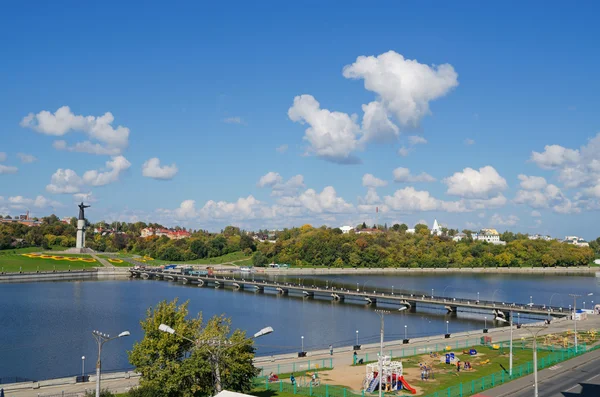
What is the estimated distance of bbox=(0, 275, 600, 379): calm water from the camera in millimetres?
66250

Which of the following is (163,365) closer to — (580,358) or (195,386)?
(195,386)

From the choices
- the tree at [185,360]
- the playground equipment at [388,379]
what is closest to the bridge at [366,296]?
the playground equipment at [388,379]

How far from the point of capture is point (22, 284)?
147 m

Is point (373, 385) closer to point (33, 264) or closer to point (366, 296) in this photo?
point (366, 296)

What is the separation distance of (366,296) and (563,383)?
76.8 m

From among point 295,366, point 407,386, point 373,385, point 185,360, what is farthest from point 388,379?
point 185,360

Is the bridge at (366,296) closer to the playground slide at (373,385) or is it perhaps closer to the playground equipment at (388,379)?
the playground equipment at (388,379)

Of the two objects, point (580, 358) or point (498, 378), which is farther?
point (580, 358)

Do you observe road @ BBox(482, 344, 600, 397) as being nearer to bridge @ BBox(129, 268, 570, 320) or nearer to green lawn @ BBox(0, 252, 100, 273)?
bridge @ BBox(129, 268, 570, 320)

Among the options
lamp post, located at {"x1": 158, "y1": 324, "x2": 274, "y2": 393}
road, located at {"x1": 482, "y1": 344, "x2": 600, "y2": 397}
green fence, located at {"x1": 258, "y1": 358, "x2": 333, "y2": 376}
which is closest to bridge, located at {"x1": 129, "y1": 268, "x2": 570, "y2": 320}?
green fence, located at {"x1": 258, "y1": 358, "x2": 333, "y2": 376}

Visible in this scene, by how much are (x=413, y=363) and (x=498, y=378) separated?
31.5 feet

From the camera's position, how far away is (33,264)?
182m

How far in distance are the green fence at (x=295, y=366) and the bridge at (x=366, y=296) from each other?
3146 cm

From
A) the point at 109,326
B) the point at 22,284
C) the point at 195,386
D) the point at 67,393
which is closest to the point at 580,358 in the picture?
the point at 195,386
